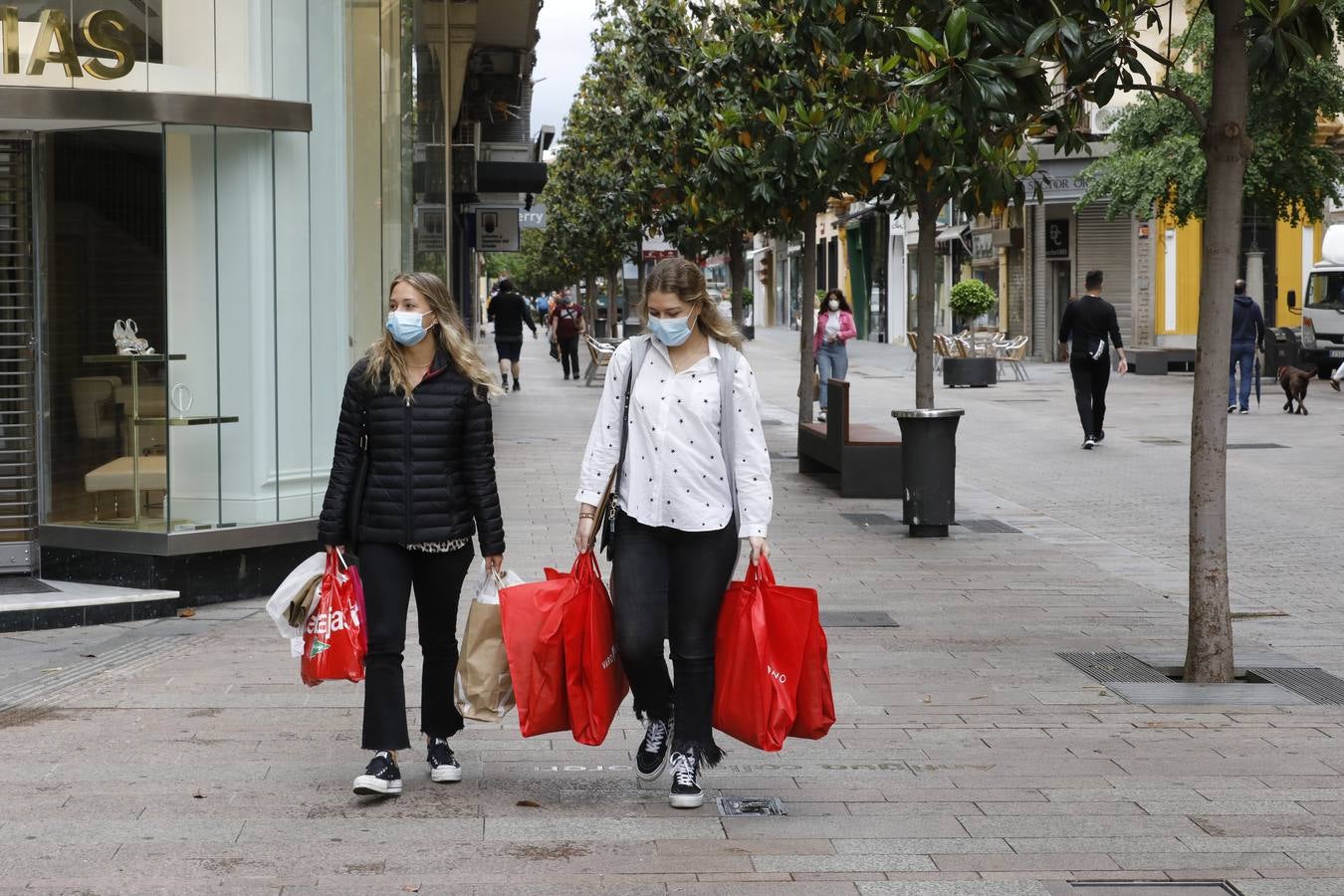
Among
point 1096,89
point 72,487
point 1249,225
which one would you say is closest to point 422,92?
point 72,487

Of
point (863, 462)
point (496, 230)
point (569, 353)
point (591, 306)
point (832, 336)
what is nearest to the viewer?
point (863, 462)

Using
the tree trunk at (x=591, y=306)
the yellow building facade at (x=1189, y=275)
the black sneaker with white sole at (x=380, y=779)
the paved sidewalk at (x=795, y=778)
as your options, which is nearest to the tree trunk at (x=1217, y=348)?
the paved sidewalk at (x=795, y=778)

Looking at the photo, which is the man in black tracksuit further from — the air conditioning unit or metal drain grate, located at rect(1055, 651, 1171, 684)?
the air conditioning unit

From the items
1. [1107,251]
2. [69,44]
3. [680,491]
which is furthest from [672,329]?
[1107,251]

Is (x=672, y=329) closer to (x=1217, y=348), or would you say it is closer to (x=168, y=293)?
(x=1217, y=348)

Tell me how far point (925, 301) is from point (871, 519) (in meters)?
1.69

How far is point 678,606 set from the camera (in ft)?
18.2

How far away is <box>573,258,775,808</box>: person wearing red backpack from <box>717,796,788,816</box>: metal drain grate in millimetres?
114

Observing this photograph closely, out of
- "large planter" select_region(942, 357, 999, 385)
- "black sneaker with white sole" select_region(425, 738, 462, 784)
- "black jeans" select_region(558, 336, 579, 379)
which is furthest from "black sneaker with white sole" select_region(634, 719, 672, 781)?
"black jeans" select_region(558, 336, 579, 379)

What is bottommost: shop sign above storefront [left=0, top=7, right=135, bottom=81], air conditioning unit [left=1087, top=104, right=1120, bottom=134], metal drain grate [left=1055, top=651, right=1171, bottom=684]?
metal drain grate [left=1055, top=651, right=1171, bottom=684]

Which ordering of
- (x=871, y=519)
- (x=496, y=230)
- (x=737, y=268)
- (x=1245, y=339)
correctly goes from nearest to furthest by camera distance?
(x=871, y=519) → (x=1245, y=339) → (x=737, y=268) → (x=496, y=230)

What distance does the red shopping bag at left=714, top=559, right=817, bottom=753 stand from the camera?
5477 mm

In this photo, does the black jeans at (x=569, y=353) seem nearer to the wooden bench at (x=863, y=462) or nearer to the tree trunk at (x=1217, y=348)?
the wooden bench at (x=863, y=462)

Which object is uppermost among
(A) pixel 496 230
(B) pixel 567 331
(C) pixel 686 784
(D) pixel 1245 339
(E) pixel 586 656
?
(A) pixel 496 230
